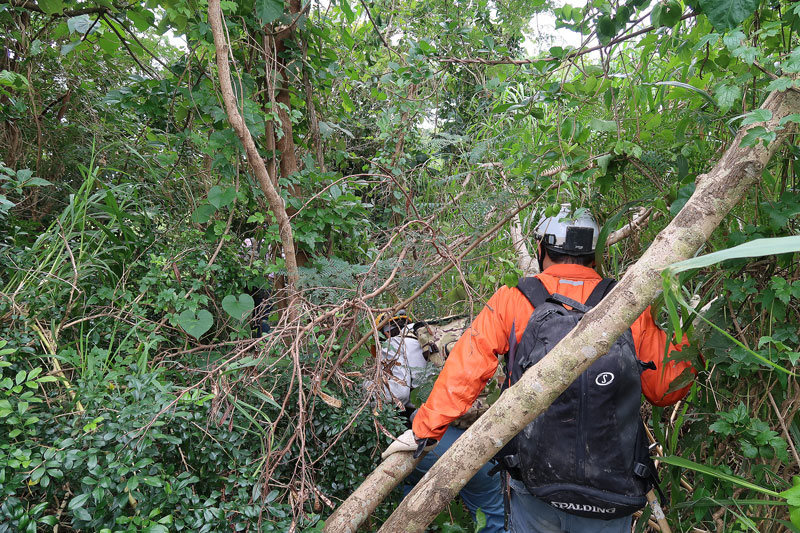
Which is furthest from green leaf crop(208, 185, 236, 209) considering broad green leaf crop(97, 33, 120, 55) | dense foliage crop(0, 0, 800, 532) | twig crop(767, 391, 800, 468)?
twig crop(767, 391, 800, 468)

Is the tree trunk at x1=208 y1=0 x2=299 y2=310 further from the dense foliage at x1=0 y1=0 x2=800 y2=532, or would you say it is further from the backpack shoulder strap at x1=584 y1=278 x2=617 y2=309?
the backpack shoulder strap at x1=584 y1=278 x2=617 y2=309

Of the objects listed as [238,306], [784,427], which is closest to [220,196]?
[238,306]

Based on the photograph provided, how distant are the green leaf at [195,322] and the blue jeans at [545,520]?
5.29 feet

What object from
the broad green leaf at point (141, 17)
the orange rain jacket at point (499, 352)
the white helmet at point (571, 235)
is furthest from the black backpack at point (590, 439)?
the broad green leaf at point (141, 17)

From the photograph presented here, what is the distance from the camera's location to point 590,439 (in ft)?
5.86

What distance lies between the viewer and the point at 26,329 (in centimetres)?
217

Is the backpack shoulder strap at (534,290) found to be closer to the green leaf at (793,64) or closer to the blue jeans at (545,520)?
the blue jeans at (545,520)

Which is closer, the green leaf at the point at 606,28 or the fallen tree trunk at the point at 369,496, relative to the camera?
the green leaf at the point at 606,28

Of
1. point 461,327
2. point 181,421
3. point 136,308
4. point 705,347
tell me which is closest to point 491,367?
point 705,347

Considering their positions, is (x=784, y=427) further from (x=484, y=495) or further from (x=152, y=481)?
(x=152, y=481)

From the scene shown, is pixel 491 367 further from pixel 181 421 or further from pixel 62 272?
pixel 62 272

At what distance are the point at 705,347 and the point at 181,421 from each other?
1.90 meters

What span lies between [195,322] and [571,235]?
1833mm

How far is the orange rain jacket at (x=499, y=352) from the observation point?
192cm
